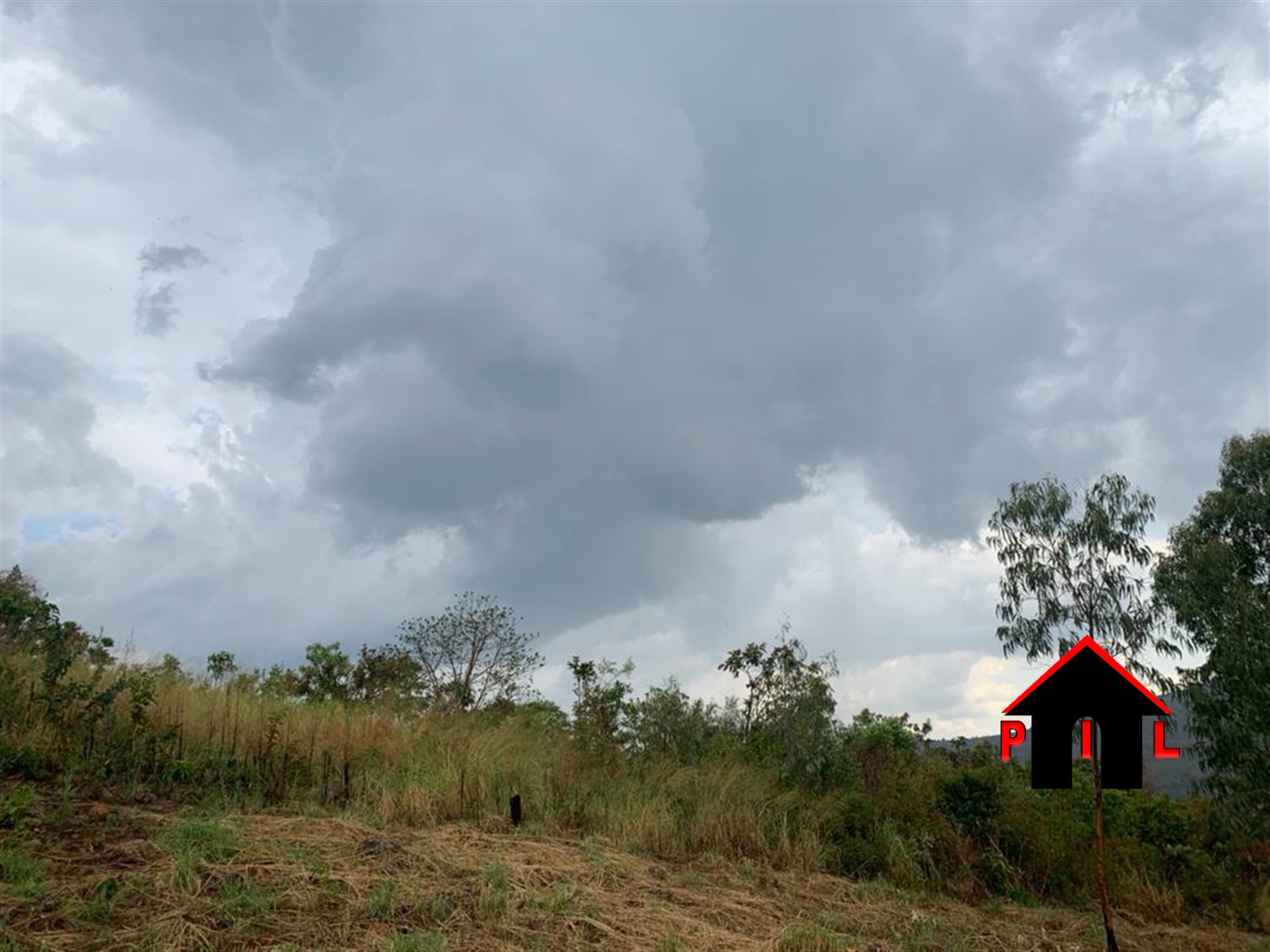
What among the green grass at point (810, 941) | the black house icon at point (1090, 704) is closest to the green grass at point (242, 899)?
the green grass at point (810, 941)

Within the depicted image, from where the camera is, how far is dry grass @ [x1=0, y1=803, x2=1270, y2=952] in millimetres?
5383

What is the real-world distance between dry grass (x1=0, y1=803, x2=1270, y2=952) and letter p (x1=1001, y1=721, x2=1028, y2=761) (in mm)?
1570

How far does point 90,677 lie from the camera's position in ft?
33.3

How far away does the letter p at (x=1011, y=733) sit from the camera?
7.57 metres

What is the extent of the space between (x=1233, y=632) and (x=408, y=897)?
31.0 ft

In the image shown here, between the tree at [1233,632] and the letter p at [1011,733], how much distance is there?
3.60 metres

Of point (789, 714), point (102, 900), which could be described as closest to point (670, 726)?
point (789, 714)

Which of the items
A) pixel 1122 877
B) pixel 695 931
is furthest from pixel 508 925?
pixel 1122 877

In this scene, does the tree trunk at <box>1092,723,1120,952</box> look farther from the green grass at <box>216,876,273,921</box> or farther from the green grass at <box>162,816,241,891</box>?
the green grass at <box>162,816,241,891</box>

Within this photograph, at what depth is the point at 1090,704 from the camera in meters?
8.14

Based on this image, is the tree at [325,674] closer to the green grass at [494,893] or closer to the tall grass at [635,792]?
the tall grass at [635,792]

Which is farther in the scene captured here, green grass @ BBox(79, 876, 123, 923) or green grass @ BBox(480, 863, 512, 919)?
green grass @ BBox(480, 863, 512, 919)

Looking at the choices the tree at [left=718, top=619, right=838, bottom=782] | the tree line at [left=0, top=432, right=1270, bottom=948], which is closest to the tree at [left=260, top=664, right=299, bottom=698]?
the tree line at [left=0, top=432, right=1270, bottom=948]

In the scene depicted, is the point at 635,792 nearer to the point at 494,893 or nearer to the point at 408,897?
the point at 494,893
